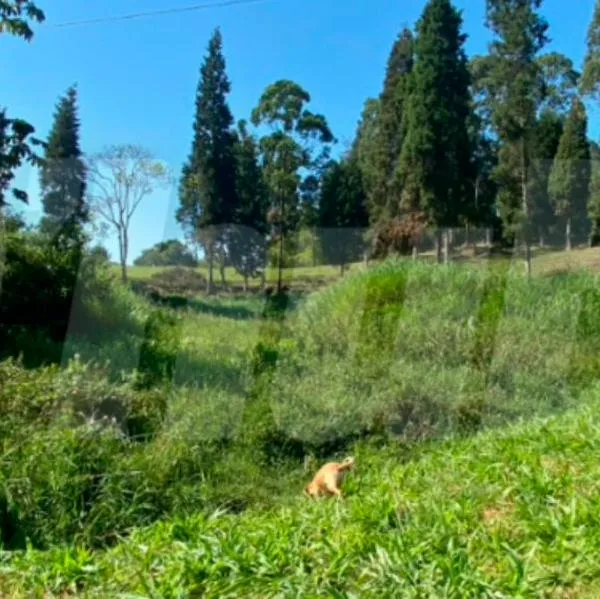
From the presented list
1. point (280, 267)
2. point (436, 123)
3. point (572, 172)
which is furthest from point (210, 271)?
point (572, 172)

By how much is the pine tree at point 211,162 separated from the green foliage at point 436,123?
308cm

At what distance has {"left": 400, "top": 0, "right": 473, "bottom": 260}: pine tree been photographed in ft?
37.2

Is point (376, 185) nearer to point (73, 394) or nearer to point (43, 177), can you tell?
point (43, 177)

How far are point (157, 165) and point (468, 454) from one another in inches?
240

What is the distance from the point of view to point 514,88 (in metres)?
13.3

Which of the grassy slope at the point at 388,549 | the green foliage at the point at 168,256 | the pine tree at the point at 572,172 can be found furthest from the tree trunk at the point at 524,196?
the grassy slope at the point at 388,549

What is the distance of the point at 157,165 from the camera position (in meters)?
8.09

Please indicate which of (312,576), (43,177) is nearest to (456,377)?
(312,576)

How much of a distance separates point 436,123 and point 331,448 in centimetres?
860

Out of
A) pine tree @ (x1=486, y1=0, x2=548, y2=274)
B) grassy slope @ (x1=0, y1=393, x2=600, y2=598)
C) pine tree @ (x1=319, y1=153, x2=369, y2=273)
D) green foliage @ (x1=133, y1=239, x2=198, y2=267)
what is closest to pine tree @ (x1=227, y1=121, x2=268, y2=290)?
green foliage @ (x1=133, y1=239, x2=198, y2=267)

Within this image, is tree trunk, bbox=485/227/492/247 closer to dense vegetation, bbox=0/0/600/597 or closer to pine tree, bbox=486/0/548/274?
Result: dense vegetation, bbox=0/0/600/597

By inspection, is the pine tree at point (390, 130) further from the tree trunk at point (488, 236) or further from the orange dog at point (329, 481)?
the orange dog at point (329, 481)

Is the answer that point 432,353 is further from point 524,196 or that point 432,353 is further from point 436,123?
point 524,196

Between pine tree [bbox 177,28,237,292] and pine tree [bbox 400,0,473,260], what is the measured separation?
3072mm
